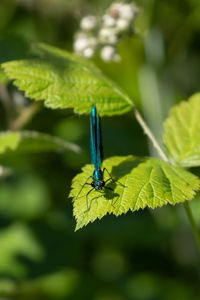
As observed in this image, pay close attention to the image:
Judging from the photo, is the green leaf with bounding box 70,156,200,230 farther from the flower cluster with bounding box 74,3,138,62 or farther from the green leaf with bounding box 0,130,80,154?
the flower cluster with bounding box 74,3,138,62

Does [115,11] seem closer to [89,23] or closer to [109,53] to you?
[89,23]

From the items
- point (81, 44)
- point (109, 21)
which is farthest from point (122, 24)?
point (81, 44)

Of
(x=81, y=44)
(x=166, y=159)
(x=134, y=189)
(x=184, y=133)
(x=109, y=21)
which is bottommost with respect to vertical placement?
A: (x=134, y=189)

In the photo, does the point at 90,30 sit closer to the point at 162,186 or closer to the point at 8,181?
the point at 162,186

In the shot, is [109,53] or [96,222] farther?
[96,222]

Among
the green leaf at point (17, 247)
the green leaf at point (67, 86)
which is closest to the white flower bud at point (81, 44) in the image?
the green leaf at point (67, 86)

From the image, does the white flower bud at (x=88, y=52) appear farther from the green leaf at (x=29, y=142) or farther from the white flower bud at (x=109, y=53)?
the green leaf at (x=29, y=142)
